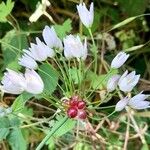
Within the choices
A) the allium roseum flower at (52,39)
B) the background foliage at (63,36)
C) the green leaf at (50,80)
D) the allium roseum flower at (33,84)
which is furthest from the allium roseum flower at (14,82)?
the background foliage at (63,36)

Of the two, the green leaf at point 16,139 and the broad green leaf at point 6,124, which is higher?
the broad green leaf at point 6,124

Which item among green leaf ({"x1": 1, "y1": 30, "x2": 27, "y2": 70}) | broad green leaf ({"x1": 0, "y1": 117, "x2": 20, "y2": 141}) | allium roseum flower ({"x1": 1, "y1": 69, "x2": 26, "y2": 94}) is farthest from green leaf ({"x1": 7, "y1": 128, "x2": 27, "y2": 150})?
allium roseum flower ({"x1": 1, "y1": 69, "x2": 26, "y2": 94})

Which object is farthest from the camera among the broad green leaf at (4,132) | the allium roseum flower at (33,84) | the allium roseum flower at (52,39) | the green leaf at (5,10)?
the green leaf at (5,10)

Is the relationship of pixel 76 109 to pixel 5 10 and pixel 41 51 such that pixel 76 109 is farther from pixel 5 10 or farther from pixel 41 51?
pixel 5 10

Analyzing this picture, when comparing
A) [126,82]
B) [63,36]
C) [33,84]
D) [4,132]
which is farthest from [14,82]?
[63,36]

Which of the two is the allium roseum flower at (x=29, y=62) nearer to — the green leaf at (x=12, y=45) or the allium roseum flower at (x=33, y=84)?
the allium roseum flower at (x=33, y=84)

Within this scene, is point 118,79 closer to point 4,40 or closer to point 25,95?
point 25,95
